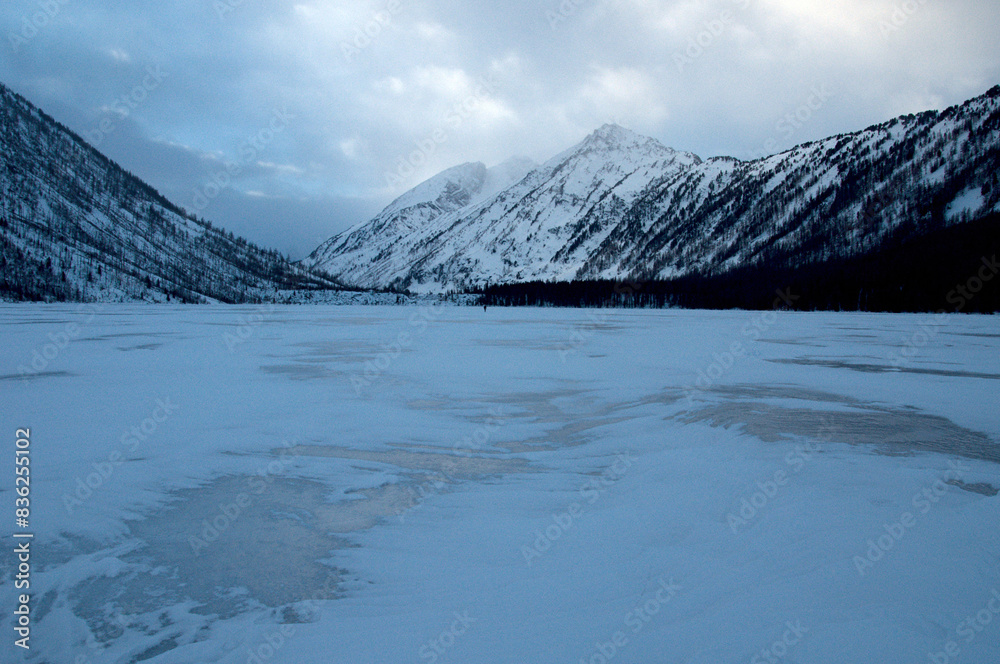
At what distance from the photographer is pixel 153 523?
5875 mm

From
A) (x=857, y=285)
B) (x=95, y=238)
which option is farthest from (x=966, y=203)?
(x=95, y=238)

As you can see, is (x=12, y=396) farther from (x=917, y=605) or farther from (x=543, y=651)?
(x=917, y=605)

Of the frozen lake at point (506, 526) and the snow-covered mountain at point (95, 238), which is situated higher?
the snow-covered mountain at point (95, 238)

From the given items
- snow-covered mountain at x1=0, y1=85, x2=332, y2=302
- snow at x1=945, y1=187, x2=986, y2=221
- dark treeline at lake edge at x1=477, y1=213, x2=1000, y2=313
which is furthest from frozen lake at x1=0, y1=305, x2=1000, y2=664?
snow at x1=945, y1=187, x2=986, y2=221

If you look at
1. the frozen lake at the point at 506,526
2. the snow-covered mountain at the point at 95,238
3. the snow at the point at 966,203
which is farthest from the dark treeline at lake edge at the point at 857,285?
the frozen lake at the point at 506,526

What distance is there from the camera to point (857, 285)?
92125 millimetres

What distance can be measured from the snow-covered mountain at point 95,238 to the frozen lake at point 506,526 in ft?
376

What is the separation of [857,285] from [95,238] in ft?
548

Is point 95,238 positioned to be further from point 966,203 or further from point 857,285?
point 966,203

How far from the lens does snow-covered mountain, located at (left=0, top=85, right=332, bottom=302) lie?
105562 millimetres

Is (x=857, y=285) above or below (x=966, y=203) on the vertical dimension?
below

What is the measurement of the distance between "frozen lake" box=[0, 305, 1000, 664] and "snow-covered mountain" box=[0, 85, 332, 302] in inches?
4507

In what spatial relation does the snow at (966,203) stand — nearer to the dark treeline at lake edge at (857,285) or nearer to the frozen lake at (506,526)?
the dark treeline at lake edge at (857,285)

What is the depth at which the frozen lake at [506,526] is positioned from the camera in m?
3.93
